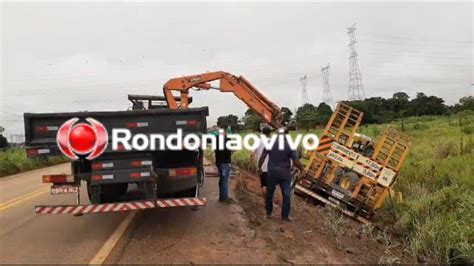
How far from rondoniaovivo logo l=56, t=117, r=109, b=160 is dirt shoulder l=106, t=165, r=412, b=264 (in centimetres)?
151

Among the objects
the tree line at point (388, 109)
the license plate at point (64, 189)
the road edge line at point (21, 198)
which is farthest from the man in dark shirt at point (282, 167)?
the tree line at point (388, 109)

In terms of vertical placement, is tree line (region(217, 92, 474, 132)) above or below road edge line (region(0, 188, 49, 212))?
above

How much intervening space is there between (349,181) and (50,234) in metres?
7.72

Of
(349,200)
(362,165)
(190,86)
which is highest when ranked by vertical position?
(190,86)

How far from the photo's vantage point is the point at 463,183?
10.7 metres

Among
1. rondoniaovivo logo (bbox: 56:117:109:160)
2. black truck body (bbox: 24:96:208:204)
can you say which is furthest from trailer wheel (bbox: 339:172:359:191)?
rondoniaovivo logo (bbox: 56:117:109:160)

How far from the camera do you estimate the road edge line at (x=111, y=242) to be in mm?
6206

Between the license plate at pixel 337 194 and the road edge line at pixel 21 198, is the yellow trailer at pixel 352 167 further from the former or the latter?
the road edge line at pixel 21 198

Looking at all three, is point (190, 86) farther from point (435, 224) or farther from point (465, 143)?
point (465, 143)

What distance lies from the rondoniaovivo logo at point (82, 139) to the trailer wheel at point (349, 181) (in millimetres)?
7237

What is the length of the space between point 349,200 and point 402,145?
6.54 ft

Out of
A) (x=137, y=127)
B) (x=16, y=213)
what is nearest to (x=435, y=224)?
(x=137, y=127)

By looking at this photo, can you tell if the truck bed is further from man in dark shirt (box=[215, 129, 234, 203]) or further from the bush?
the bush

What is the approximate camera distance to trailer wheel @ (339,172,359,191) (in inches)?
486
